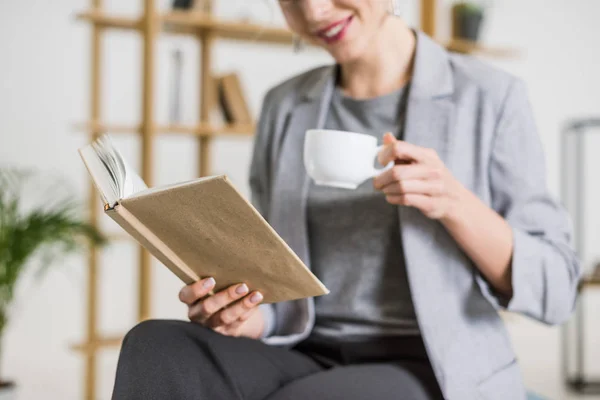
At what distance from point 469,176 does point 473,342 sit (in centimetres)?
24

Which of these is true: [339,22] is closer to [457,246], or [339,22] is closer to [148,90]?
[457,246]

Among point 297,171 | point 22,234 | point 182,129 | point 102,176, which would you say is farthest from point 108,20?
point 102,176

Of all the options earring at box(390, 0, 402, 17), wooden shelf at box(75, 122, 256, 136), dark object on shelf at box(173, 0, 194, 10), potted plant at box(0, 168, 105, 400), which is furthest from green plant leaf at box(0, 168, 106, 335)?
earring at box(390, 0, 402, 17)

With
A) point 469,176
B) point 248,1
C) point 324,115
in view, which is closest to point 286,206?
point 324,115

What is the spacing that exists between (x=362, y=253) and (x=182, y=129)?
4.89 ft

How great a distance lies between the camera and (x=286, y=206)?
1.15 m

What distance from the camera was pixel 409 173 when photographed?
2.80ft

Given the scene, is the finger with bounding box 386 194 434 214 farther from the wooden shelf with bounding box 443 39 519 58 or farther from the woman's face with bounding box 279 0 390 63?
the wooden shelf with bounding box 443 39 519 58

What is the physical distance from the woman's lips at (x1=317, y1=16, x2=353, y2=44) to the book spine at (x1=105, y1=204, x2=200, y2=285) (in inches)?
16.9

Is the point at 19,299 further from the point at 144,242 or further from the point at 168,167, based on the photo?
the point at 144,242

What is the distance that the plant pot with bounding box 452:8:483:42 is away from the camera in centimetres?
287

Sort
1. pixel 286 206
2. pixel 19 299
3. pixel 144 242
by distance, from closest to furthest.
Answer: pixel 144 242 < pixel 286 206 < pixel 19 299

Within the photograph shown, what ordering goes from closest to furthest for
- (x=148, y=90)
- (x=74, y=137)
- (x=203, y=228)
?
(x=203, y=228)
(x=148, y=90)
(x=74, y=137)

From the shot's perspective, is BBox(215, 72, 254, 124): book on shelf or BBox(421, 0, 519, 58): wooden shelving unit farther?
BBox(215, 72, 254, 124): book on shelf
